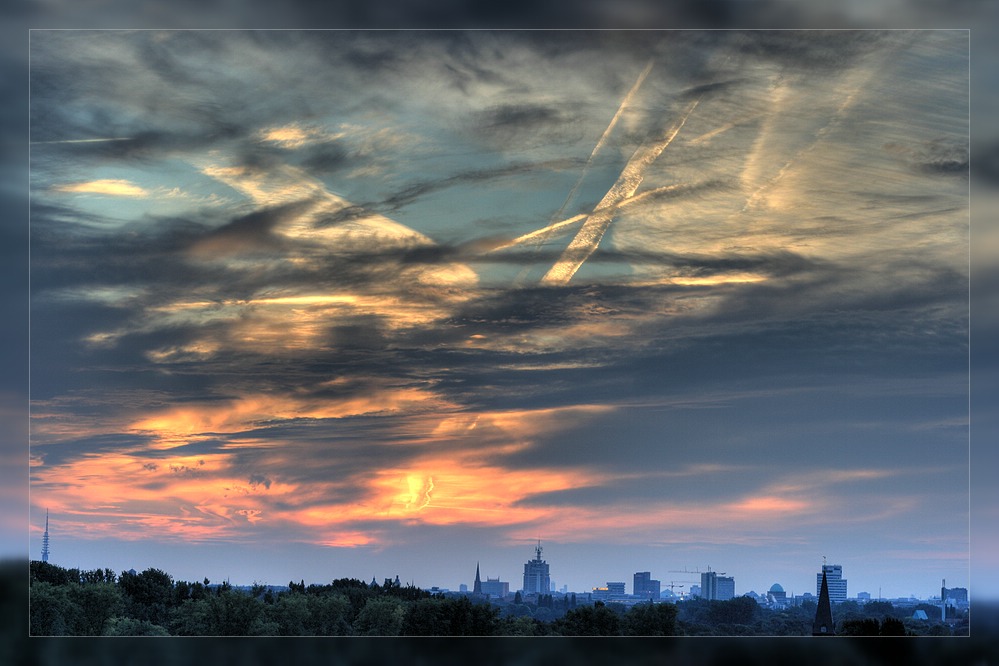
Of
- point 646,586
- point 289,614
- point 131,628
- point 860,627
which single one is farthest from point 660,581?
point 131,628

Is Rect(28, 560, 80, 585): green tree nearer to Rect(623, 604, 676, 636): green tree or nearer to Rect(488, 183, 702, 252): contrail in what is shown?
Rect(488, 183, 702, 252): contrail

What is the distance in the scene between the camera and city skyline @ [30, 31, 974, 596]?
72.0 ft

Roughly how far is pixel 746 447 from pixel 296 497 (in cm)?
1028

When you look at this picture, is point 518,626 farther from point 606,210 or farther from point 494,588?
point 606,210

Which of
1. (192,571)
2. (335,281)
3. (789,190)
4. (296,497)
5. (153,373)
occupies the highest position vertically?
(789,190)

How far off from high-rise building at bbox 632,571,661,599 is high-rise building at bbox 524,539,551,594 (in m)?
2.12

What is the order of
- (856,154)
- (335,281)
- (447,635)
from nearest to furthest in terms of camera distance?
(856,154)
(335,281)
(447,635)

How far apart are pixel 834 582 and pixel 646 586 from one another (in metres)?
4.33

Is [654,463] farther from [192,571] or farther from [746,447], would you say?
[192,571]

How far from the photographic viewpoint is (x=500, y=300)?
79.2 ft

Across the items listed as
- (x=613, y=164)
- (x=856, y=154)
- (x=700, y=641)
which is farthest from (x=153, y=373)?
(x=856, y=154)

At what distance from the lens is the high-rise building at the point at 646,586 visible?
25.5m

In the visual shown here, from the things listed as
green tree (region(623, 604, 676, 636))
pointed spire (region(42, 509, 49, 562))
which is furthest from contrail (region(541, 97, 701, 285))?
pointed spire (region(42, 509, 49, 562))

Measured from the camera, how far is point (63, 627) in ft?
81.4
